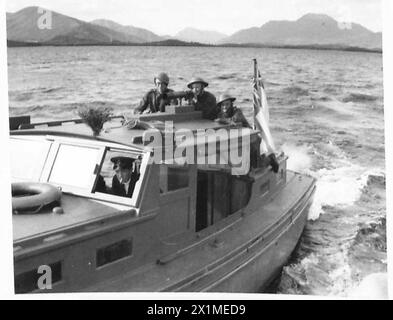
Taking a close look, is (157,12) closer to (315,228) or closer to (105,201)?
(105,201)

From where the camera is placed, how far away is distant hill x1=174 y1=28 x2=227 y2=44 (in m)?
7.08

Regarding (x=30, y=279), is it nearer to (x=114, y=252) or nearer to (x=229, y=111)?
(x=114, y=252)

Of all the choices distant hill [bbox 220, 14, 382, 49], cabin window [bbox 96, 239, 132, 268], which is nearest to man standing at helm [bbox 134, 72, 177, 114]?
distant hill [bbox 220, 14, 382, 49]

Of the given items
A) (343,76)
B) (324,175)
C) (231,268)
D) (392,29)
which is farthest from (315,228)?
(392,29)

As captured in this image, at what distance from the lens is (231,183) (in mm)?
7293

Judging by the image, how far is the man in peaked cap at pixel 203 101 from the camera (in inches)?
307

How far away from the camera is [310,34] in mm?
7121

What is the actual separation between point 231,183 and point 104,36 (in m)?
2.62

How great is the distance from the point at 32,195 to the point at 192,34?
10.5 feet

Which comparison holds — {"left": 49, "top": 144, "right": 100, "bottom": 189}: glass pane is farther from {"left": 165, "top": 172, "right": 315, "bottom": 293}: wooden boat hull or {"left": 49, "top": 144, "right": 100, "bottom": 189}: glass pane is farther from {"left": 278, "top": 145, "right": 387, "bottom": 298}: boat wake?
{"left": 278, "top": 145, "right": 387, "bottom": 298}: boat wake

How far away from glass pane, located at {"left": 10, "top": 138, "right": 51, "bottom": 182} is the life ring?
31 centimetres

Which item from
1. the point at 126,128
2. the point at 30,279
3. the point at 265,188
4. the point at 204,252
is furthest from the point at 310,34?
the point at 30,279

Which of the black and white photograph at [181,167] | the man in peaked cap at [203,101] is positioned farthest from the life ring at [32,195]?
the man in peaked cap at [203,101]
